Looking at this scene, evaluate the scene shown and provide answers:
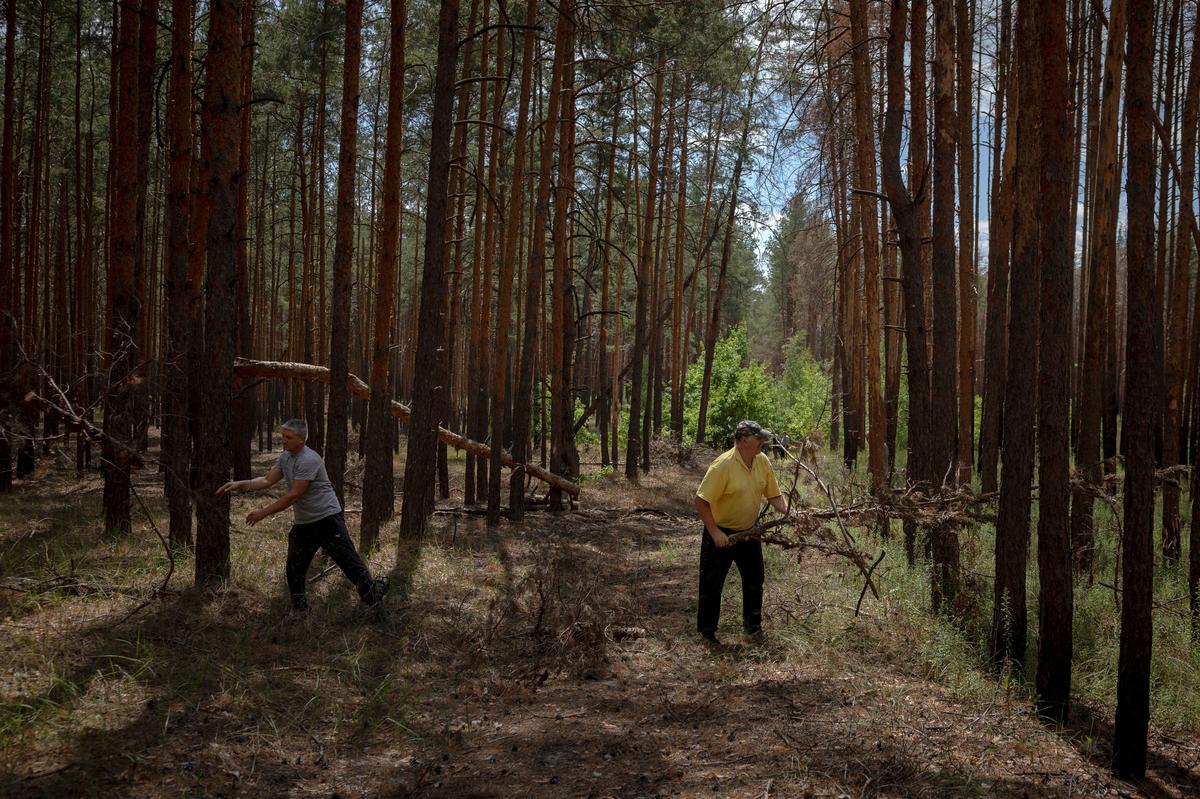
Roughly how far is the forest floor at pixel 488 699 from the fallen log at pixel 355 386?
8.52ft

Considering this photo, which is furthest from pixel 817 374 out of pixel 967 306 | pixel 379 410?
pixel 379 410

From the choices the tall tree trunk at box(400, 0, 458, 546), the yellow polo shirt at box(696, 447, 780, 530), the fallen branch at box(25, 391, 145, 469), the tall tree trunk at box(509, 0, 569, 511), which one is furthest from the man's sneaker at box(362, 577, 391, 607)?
the tall tree trunk at box(509, 0, 569, 511)

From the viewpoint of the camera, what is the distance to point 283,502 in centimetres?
611

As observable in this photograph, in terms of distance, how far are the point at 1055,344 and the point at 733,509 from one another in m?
2.40

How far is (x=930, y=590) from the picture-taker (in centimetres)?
759

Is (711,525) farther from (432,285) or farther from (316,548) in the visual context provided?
(432,285)

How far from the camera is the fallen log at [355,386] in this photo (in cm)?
990

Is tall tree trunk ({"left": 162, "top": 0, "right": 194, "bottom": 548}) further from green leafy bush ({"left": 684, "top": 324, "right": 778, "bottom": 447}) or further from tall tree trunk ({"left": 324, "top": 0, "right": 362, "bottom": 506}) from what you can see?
green leafy bush ({"left": 684, "top": 324, "right": 778, "bottom": 447})

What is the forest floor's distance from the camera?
13.2ft

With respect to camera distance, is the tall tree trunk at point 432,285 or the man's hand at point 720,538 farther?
the tall tree trunk at point 432,285

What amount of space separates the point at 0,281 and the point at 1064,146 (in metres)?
13.8

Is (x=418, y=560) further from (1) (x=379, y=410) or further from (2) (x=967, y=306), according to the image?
(2) (x=967, y=306)

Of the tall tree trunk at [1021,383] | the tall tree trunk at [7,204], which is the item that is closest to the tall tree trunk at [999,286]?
the tall tree trunk at [1021,383]

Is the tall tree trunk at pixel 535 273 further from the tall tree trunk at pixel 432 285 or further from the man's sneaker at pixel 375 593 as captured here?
the man's sneaker at pixel 375 593
